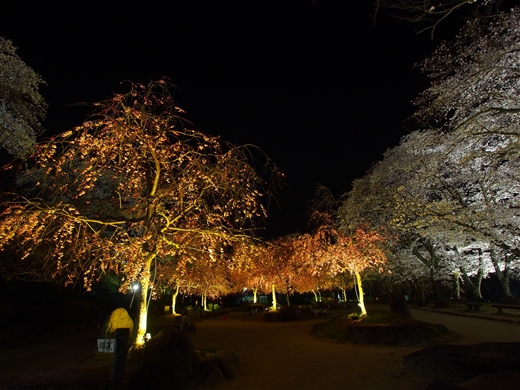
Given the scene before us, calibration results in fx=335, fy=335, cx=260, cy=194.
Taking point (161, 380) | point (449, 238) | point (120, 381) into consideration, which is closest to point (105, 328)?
point (161, 380)

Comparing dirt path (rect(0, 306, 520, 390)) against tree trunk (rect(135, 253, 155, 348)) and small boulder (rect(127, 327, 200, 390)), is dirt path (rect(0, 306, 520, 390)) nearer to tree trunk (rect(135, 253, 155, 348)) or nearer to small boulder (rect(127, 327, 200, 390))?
small boulder (rect(127, 327, 200, 390))

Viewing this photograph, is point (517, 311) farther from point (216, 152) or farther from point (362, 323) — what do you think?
point (216, 152)

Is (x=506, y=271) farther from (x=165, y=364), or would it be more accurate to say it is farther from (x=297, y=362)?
(x=165, y=364)

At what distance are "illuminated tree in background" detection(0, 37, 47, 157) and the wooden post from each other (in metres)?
6.86

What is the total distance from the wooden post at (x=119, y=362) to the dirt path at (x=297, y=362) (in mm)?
984

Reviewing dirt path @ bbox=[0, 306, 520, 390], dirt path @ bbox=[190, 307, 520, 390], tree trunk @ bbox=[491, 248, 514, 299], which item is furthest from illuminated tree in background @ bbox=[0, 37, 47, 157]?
tree trunk @ bbox=[491, 248, 514, 299]

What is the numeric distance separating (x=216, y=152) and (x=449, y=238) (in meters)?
18.9

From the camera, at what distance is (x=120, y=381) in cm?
505

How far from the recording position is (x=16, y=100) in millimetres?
10367

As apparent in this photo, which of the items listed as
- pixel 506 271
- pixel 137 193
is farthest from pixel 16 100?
pixel 506 271

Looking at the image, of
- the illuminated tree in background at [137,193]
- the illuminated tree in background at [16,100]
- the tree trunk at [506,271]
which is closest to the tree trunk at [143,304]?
the illuminated tree in background at [137,193]

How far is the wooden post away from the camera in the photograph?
5.00 m

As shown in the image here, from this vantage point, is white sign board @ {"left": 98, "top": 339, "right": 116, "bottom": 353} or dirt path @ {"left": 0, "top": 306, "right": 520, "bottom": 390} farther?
dirt path @ {"left": 0, "top": 306, "right": 520, "bottom": 390}

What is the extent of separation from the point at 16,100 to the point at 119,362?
30.7ft
